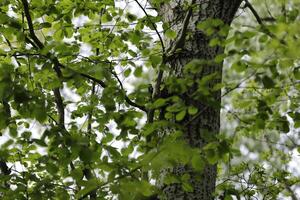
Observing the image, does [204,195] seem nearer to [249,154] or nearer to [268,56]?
[268,56]

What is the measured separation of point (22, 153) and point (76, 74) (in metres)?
1.52

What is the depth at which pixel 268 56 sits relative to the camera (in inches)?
77.2

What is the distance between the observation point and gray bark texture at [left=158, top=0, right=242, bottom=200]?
2.54 m

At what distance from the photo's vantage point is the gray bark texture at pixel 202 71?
254 cm

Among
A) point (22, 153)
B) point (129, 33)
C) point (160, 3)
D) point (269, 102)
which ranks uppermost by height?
point (160, 3)

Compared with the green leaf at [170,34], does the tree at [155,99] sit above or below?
below

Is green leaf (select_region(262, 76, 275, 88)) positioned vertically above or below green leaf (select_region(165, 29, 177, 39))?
below

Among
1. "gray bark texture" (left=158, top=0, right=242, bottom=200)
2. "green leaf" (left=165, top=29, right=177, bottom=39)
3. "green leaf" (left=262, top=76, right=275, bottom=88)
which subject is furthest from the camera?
"green leaf" (left=165, top=29, right=177, bottom=39)

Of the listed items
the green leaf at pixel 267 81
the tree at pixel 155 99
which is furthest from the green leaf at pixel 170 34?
the green leaf at pixel 267 81

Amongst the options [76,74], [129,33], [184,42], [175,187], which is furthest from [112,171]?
[129,33]

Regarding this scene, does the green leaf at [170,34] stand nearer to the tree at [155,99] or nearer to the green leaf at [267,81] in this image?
the tree at [155,99]

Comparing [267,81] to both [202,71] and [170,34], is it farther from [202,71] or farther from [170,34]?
[170,34]

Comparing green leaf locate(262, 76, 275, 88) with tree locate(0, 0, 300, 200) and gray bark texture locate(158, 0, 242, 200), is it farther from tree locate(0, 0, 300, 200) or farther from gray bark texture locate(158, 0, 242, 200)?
gray bark texture locate(158, 0, 242, 200)

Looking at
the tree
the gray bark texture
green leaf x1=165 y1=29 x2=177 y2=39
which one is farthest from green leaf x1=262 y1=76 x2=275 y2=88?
green leaf x1=165 y1=29 x2=177 y2=39
